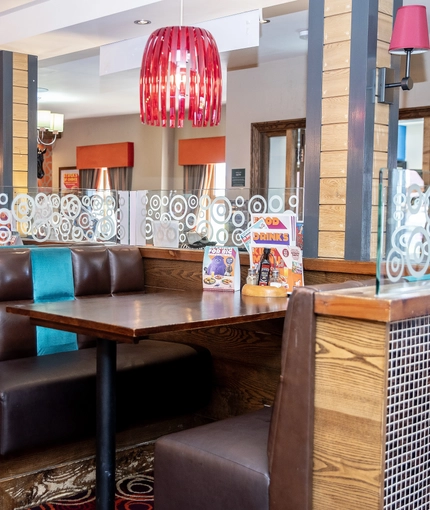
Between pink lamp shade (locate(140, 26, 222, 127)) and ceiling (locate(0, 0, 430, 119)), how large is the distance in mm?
1559

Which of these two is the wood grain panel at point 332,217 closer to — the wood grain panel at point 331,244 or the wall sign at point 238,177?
the wood grain panel at point 331,244

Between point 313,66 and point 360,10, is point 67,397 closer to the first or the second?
point 313,66

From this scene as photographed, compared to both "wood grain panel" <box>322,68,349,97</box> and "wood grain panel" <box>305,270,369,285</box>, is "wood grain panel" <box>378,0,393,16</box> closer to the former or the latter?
"wood grain panel" <box>322,68,349,97</box>

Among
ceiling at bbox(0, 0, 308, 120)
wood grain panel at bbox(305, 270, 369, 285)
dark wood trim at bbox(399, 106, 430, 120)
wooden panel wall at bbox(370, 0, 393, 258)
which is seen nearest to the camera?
wood grain panel at bbox(305, 270, 369, 285)

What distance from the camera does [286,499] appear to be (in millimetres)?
1791

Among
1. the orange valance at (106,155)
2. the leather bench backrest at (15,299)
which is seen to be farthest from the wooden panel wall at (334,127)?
the orange valance at (106,155)

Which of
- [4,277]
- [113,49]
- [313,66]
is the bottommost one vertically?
[4,277]


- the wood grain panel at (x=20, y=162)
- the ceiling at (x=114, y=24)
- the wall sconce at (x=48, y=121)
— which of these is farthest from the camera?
the wall sconce at (x=48, y=121)

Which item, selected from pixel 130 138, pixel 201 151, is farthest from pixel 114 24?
pixel 130 138

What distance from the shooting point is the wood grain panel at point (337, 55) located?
3.18 metres

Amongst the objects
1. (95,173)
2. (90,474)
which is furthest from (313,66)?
(95,173)

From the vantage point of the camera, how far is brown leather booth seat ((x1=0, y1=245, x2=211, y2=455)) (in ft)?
8.98

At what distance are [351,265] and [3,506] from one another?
177 centimetres

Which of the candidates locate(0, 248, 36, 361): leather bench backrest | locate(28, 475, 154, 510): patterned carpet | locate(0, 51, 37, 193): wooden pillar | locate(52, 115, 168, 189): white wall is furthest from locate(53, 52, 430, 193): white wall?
locate(28, 475, 154, 510): patterned carpet
